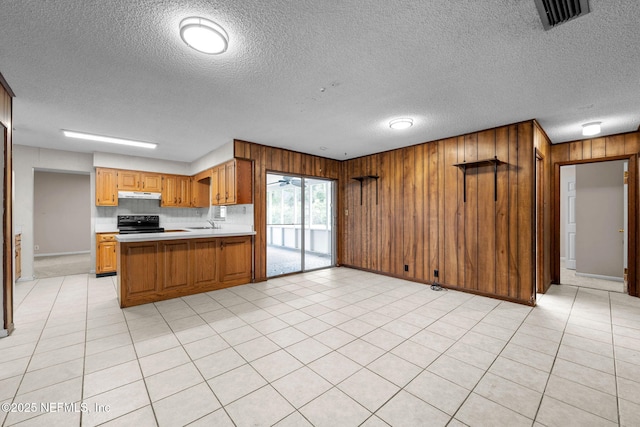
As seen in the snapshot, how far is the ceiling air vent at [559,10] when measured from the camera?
158 centimetres

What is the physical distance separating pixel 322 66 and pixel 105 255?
5840mm

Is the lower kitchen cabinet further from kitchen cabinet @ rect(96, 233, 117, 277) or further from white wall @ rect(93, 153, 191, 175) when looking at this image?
white wall @ rect(93, 153, 191, 175)

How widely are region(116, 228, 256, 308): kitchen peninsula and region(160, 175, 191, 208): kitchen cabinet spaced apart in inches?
109

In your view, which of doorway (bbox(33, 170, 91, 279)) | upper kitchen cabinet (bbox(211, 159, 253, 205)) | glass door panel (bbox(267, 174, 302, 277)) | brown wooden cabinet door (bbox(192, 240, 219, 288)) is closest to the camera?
brown wooden cabinet door (bbox(192, 240, 219, 288))

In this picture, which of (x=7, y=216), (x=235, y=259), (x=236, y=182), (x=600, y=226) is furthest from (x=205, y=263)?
(x=600, y=226)

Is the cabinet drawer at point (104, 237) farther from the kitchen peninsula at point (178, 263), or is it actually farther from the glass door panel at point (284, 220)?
the glass door panel at point (284, 220)

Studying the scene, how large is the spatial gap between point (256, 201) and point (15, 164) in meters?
4.71

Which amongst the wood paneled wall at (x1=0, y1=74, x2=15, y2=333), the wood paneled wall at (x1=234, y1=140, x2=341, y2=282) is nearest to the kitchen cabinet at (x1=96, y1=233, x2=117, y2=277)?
the wood paneled wall at (x1=0, y1=74, x2=15, y2=333)

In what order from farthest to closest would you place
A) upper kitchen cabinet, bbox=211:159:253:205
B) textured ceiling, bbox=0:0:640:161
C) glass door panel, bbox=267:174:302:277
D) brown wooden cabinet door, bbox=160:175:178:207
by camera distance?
glass door panel, bbox=267:174:302:277 → brown wooden cabinet door, bbox=160:175:178:207 → upper kitchen cabinet, bbox=211:159:253:205 → textured ceiling, bbox=0:0:640:161

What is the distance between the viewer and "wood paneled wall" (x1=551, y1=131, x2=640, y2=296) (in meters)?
4.02

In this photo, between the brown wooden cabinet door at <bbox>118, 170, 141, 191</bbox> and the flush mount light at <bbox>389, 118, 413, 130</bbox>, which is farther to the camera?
the brown wooden cabinet door at <bbox>118, 170, 141, 191</bbox>

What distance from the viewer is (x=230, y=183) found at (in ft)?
15.7

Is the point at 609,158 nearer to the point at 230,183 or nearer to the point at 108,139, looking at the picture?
the point at 230,183

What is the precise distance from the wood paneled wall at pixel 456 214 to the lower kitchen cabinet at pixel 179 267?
2.73m
